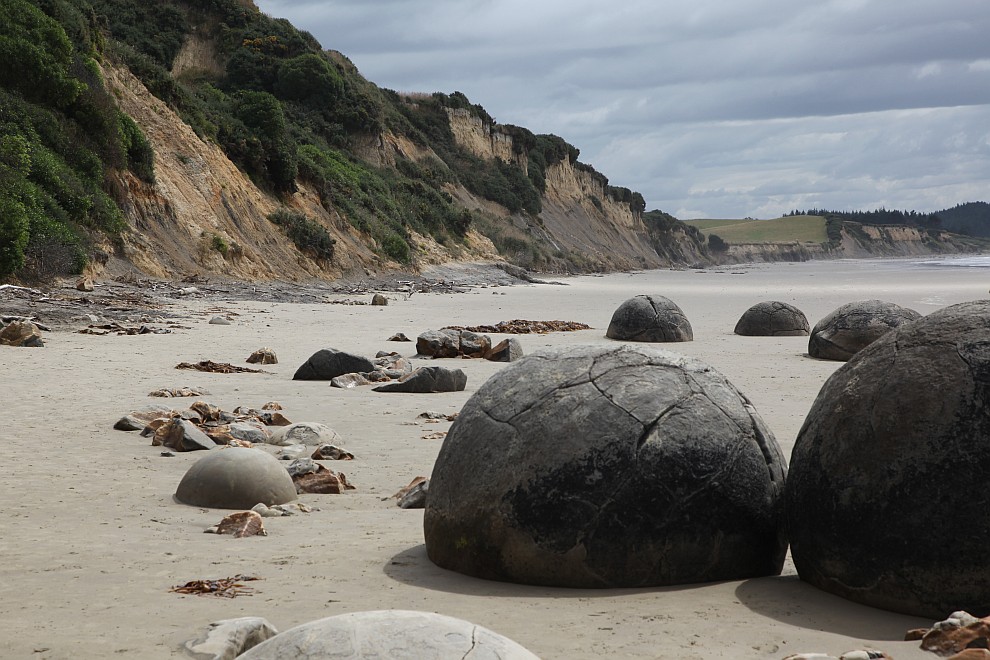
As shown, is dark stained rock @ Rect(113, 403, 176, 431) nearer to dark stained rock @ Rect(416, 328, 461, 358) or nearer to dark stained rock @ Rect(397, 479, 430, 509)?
dark stained rock @ Rect(397, 479, 430, 509)

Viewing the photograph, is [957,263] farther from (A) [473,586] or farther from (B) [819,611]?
(A) [473,586]

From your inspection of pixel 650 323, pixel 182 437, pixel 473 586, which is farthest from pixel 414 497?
pixel 650 323

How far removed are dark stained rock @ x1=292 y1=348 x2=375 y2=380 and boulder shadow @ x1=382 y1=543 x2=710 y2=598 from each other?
732 centimetres

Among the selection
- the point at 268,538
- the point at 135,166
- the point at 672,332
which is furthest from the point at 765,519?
the point at 135,166

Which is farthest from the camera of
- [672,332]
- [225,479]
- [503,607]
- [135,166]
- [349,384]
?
[135,166]

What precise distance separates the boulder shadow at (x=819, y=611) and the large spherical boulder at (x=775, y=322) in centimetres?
1493

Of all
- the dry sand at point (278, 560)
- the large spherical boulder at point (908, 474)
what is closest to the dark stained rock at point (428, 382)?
the dry sand at point (278, 560)

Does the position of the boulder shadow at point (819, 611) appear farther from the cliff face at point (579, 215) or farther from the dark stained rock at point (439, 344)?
the cliff face at point (579, 215)

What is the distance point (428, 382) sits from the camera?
1093 cm

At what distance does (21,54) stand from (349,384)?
17.7 metres

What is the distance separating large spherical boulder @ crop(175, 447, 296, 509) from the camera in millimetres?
6140

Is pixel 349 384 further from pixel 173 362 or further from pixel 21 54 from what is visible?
pixel 21 54

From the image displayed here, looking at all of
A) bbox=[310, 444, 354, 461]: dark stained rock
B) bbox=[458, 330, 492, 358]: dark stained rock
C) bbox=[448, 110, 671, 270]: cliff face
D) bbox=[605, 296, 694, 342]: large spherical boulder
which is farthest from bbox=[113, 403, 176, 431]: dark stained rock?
bbox=[448, 110, 671, 270]: cliff face

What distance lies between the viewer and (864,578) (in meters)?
3.98
